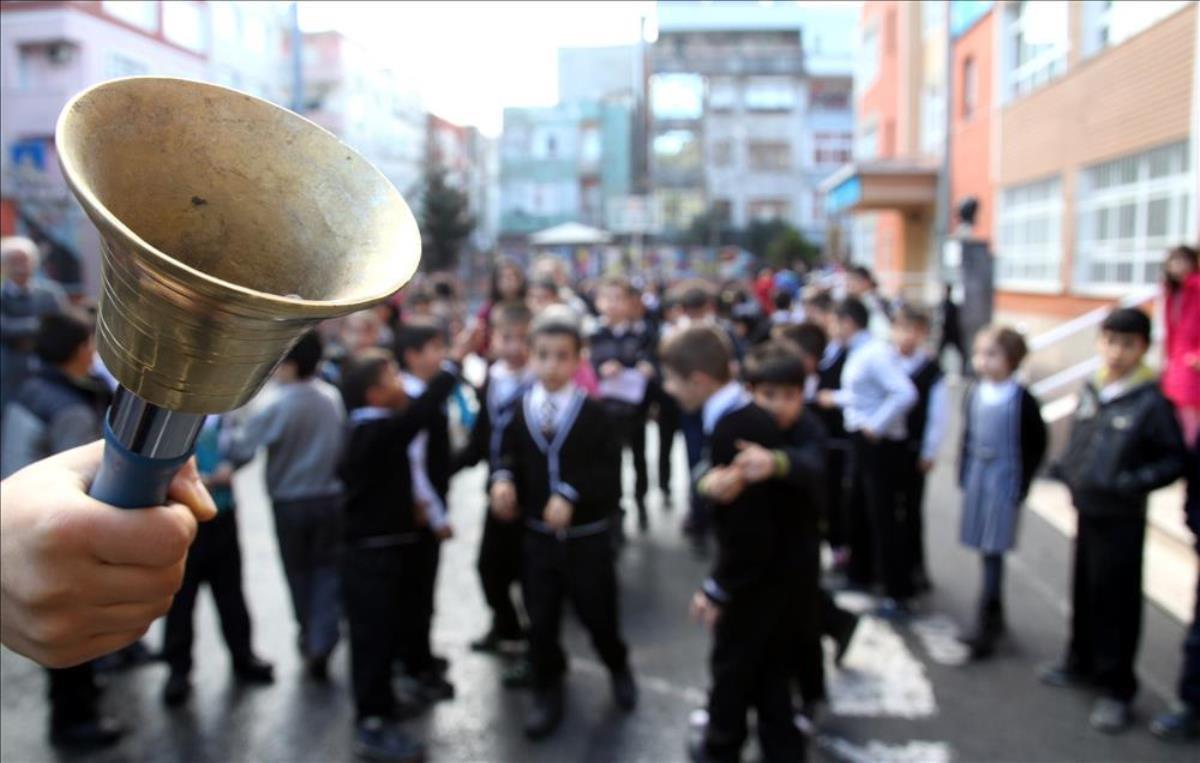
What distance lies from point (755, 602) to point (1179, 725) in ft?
5.84

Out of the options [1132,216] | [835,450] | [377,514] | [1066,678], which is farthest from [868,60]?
[377,514]

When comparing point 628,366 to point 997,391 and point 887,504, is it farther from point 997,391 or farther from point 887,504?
point 997,391

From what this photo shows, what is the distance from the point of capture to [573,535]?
3.91m

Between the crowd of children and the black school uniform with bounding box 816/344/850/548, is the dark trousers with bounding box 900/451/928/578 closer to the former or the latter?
the crowd of children

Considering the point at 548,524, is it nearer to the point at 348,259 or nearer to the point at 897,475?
the point at 897,475

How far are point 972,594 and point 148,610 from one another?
508cm

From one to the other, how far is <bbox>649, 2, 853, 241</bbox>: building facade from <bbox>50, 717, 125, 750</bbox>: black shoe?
44.1m

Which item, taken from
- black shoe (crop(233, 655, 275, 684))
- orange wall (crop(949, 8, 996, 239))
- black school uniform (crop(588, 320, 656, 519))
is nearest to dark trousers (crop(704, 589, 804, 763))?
black shoe (crop(233, 655, 275, 684))

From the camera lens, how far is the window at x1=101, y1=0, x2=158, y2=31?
171cm

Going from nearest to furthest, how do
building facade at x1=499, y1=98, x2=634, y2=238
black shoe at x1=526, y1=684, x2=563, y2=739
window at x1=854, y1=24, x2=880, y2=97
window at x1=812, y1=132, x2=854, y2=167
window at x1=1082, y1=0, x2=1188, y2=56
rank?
window at x1=1082, y1=0, x2=1188, y2=56
black shoe at x1=526, y1=684, x2=563, y2=739
window at x1=854, y1=24, x2=880, y2=97
building facade at x1=499, y1=98, x2=634, y2=238
window at x1=812, y1=132, x2=854, y2=167

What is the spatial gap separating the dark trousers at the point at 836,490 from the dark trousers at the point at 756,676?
2588 millimetres

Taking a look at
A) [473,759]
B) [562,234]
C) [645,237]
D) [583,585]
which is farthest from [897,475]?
[645,237]

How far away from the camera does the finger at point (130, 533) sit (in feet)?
3.53

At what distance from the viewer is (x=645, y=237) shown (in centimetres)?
4466
